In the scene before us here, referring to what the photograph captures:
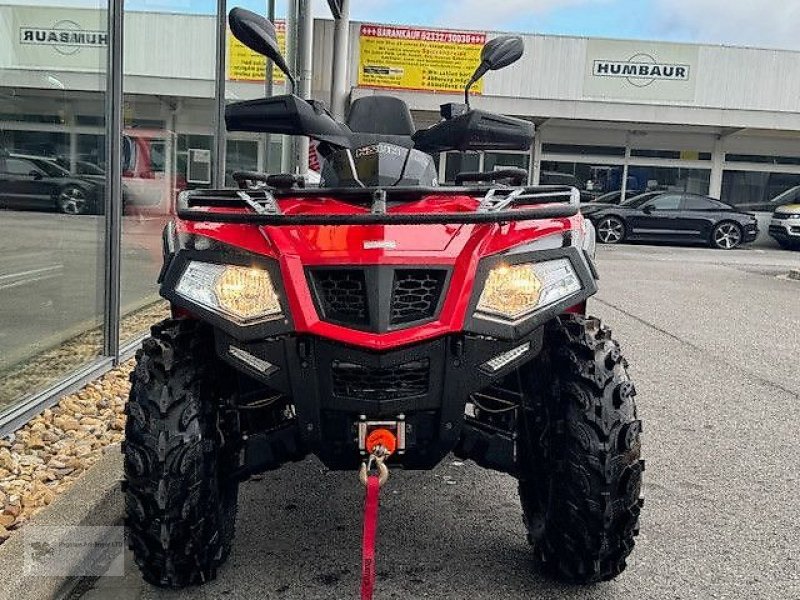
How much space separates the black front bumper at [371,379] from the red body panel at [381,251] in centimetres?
4

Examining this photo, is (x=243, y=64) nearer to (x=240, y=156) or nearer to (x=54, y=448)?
(x=240, y=156)

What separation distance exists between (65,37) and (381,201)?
10.4ft

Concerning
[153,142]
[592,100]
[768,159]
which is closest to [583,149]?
[592,100]

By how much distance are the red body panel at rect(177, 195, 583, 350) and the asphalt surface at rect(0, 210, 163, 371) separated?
2247 millimetres

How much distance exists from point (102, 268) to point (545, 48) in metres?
17.7

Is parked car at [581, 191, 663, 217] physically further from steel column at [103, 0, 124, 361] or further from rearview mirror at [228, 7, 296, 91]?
rearview mirror at [228, 7, 296, 91]

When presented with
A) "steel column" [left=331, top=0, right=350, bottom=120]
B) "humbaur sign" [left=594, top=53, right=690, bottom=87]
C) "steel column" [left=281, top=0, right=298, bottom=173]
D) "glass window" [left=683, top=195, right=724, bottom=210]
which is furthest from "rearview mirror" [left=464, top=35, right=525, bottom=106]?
"humbaur sign" [left=594, top=53, right=690, bottom=87]

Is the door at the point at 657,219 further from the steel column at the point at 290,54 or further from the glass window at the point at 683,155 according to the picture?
the steel column at the point at 290,54

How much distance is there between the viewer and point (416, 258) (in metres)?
2.17

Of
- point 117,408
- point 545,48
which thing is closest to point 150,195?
point 117,408

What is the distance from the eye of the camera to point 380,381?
7.18 feet

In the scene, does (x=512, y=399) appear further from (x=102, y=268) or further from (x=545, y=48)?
(x=545, y=48)

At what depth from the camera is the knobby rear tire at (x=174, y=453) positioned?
233 cm

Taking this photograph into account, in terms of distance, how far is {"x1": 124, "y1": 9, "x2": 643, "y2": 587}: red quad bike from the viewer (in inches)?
85.7
